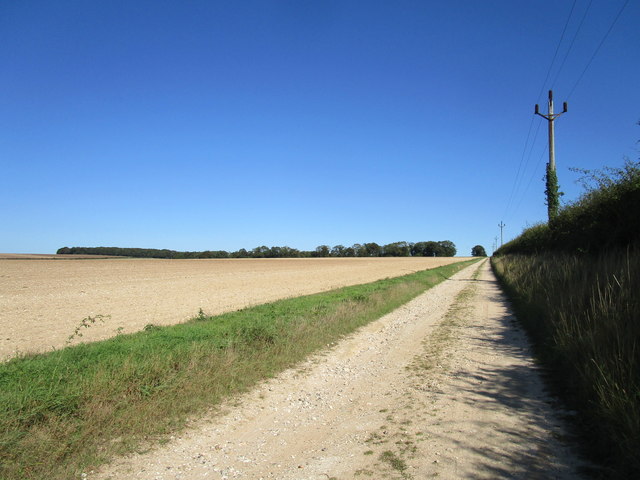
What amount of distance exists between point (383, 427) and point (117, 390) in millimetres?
3414

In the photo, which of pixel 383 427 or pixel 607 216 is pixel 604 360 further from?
pixel 607 216

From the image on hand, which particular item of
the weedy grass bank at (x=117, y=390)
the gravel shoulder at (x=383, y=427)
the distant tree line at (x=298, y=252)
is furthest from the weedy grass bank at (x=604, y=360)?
the distant tree line at (x=298, y=252)

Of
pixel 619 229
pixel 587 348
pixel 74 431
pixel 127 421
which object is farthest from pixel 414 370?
pixel 619 229

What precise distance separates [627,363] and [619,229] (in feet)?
19.9

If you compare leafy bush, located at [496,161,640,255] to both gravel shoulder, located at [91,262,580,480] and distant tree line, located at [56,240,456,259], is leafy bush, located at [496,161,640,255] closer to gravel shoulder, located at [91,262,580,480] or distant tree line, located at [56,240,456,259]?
gravel shoulder, located at [91,262,580,480]

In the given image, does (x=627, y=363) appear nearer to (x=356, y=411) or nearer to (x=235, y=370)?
(x=356, y=411)

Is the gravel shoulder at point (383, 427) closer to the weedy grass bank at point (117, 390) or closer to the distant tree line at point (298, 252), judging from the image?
the weedy grass bank at point (117, 390)

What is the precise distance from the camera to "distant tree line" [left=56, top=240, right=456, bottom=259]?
370 ft

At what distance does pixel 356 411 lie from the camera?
5.15 m

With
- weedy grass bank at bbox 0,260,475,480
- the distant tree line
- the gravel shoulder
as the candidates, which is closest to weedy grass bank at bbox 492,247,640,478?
the gravel shoulder

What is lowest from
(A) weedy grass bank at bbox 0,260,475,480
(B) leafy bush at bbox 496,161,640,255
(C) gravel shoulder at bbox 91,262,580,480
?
(C) gravel shoulder at bbox 91,262,580,480

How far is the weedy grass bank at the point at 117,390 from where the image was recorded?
373 cm

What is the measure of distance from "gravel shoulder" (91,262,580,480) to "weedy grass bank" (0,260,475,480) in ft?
1.01

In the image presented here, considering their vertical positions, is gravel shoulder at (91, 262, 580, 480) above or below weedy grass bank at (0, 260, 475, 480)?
below
